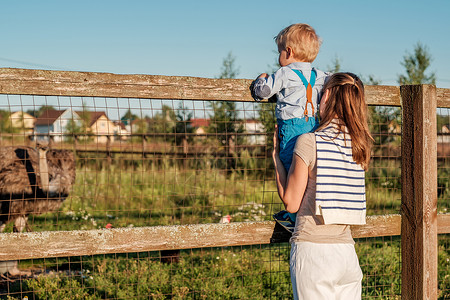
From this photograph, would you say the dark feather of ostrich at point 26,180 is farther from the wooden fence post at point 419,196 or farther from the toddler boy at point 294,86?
the wooden fence post at point 419,196

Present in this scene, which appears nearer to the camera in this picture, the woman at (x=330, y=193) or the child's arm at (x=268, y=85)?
the woman at (x=330, y=193)

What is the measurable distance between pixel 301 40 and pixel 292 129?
525mm

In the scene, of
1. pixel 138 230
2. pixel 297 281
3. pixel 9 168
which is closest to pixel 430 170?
pixel 297 281

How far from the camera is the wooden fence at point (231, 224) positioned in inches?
108

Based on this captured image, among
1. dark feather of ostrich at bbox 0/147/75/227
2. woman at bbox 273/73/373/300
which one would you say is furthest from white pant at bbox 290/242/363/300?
dark feather of ostrich at bbox 0/147/75/227

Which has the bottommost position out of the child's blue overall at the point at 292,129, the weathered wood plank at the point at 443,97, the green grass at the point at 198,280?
the green grass at the point at 198,280

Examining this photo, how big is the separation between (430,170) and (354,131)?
3.93ft

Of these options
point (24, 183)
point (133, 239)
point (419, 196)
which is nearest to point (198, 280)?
point (133, 239)

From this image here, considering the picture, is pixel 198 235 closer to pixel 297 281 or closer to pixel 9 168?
pixel 297 281

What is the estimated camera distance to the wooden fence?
108 inches

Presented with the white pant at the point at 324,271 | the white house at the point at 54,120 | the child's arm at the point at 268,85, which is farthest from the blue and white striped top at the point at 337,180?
the white house at the point at 54,120

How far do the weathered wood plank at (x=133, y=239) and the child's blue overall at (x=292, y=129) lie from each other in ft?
1.47

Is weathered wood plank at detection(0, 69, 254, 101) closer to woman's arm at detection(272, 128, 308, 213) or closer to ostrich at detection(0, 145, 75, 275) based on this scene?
woman's arm at detection(272, 128, 308, 213)

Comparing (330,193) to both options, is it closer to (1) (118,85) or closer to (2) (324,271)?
(2) (324,271)
